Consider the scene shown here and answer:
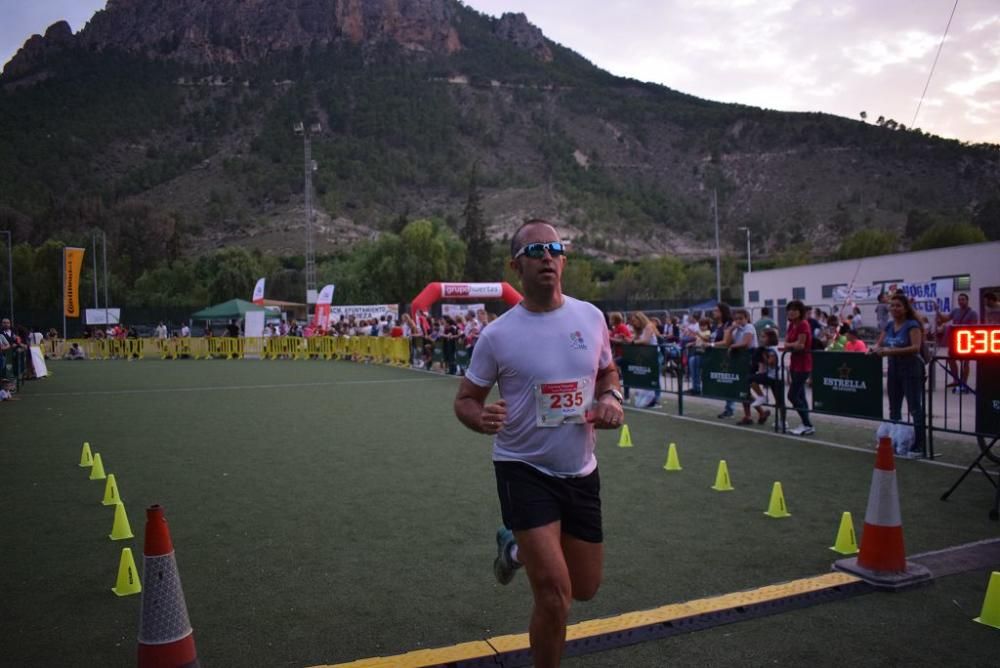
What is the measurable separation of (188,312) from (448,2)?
164m

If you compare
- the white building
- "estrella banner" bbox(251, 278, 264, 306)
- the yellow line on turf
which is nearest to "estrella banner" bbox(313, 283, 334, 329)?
"estrella banner" bbox(251, 278, 264, 306)

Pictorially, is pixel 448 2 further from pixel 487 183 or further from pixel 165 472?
pixel 165 472

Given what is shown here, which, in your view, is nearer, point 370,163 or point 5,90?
point 370,163

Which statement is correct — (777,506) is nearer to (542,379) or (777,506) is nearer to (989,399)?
(989,399)

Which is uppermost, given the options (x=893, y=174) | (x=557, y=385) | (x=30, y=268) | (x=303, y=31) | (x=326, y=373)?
(x=303, y=31)

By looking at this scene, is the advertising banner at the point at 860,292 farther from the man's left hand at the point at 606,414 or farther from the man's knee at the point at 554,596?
the man's knee at the point at 554,596

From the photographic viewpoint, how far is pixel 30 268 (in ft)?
236

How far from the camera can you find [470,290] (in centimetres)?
3772

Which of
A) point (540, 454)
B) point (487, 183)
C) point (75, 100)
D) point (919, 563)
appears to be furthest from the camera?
point (75, 100)

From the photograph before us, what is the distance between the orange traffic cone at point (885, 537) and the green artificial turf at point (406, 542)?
0.52 feet

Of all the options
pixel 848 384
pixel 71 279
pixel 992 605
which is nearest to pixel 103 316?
pixel 71 279

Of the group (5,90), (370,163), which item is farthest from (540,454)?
(5,90)

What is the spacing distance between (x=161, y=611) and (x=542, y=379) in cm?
196

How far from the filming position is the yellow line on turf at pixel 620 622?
385 centimetres
